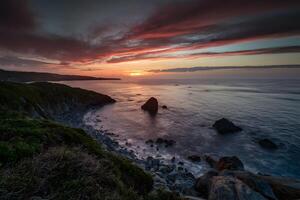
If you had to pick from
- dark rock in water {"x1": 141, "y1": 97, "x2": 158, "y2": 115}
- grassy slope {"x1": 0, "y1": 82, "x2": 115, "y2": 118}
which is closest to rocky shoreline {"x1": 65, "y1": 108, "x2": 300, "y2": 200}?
grassy slope {"x1": 0, "y1": 82, "x2": 115, "y2": 118}

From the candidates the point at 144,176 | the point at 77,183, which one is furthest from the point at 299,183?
the point at 77,183

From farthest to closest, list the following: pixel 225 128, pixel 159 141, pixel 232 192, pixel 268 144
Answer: pixel 225 128 < pixel 159 141 < pixel 268 144 < pixel 232 192

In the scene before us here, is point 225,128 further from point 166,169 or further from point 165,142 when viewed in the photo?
point 166,169

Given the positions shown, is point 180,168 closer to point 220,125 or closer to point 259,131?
point 220,125

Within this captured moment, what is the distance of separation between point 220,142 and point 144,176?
70.2 feet

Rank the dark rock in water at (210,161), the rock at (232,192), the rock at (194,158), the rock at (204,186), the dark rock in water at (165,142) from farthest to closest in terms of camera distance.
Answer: the dark rock in water at (165,142), the rock at (194,158), the dark rock in water at (210,161), the rock at (204,186), the rock at (232,192)

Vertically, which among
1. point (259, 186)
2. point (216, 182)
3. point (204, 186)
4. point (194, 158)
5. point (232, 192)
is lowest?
point (194, 158)

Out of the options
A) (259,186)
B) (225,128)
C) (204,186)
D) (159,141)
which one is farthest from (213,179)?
(225,128)

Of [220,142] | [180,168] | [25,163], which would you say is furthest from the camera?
[220,142]

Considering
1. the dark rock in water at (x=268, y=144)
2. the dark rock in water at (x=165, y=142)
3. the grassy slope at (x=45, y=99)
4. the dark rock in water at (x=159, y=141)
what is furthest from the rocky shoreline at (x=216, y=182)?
the grassy slope at (x=45, y=99)

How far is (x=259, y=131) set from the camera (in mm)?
30078

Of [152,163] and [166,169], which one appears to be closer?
[166,169]

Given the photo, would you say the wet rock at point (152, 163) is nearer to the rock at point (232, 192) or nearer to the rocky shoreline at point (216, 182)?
the rocky shoreline at point (216, 182)

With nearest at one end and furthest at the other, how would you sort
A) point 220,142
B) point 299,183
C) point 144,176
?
point 144,176 < point 299,183 < point 220,142
